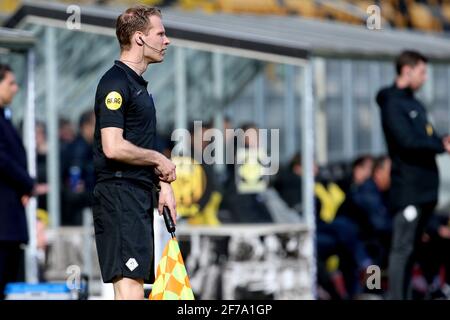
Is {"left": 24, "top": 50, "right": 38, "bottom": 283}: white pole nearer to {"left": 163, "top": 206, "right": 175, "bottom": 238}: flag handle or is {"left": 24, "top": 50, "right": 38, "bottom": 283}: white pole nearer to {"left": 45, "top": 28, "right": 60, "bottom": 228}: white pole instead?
{"left": 45, "top": 28, "right": 60, "bottom": 228}: white pole

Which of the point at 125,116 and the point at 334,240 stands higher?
the point at 125,116

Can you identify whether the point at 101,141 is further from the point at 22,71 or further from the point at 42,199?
the point at 42,199

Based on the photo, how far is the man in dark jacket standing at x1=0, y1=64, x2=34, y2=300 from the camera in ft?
33.0

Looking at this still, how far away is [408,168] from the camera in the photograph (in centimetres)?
1087

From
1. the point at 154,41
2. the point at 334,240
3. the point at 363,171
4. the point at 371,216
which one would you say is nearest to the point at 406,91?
the point at 371,216

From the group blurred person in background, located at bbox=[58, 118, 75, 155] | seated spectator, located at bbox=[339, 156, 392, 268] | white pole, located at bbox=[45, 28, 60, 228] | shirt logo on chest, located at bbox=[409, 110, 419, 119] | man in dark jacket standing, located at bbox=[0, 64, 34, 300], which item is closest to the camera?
man in dark jacket standing, located at bbox=[0, 64, 34, 300]

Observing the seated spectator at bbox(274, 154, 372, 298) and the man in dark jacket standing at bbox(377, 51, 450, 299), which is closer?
the man in dark jacket standing at bbox(377, 51, 450, 299)

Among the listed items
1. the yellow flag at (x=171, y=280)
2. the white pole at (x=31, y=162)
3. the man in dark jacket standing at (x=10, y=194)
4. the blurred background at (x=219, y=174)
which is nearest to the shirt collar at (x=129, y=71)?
the yellow flag at (x=171, y=280)

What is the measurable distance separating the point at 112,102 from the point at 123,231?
59cm

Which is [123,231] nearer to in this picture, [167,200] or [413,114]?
[167,200]

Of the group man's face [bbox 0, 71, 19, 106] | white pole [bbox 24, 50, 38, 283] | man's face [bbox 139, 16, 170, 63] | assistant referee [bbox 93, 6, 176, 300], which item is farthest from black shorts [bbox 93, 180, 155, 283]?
white pole [bbox 24, 50, 38, 283]

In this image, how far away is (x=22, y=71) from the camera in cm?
1241

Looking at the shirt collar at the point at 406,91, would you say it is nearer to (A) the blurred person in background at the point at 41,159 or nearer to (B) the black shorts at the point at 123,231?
(B) the black shorts at the point at 123,231

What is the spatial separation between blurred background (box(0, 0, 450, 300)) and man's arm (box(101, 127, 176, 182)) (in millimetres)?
4382
